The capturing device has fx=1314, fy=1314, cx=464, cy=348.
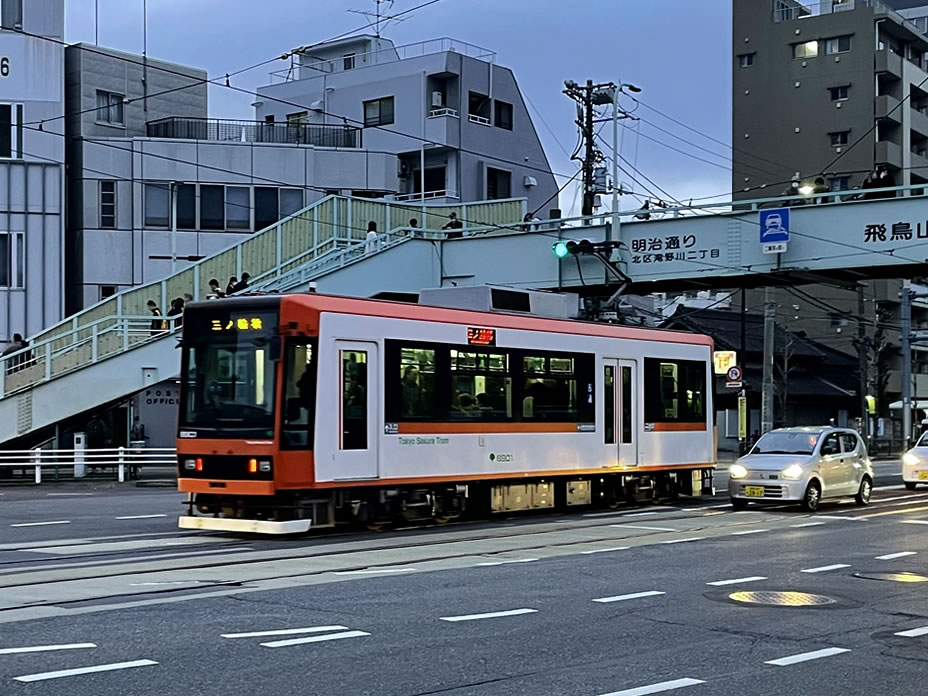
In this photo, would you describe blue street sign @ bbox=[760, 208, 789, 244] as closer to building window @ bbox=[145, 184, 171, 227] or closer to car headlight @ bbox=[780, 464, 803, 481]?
car headlight @ bbox=[780, 464, 803, 481]

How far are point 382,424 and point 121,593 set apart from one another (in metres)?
6.89

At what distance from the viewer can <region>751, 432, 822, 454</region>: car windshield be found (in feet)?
78.0

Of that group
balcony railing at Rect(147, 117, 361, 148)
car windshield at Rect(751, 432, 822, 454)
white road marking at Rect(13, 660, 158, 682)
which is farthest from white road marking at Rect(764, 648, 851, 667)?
balcony railing at Rect(147, 117, 361, 148)

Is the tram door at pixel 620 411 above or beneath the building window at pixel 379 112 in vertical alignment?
beneath

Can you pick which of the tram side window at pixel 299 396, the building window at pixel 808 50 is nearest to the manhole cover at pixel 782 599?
the tram side window at pixel 299 396

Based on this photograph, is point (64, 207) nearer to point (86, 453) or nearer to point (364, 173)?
point (364, 173)

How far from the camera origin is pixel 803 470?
23.0 metres

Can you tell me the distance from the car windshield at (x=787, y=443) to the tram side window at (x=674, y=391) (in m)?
1.55

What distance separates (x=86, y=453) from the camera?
30.7 m

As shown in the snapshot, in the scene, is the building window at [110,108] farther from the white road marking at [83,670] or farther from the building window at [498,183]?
the white road marking at [83,670]

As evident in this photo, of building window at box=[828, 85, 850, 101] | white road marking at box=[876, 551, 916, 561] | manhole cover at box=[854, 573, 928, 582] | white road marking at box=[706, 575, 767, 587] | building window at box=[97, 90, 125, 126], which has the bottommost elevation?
white road marking at box=[876, 551, 916, 561]

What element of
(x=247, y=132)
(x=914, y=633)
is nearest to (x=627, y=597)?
(x=914, y=633)

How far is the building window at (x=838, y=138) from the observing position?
74431mm

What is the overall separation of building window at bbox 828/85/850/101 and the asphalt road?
2379 inches
